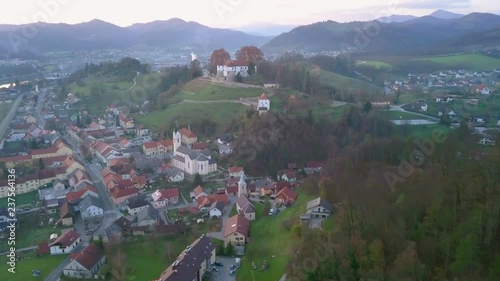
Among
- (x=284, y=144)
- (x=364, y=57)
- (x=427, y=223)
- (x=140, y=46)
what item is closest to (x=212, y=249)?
(x=427, y=223)

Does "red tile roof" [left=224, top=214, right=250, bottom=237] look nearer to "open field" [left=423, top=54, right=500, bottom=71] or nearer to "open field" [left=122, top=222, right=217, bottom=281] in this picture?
"open field" [left=122, top=222, right=217, bottom=281]

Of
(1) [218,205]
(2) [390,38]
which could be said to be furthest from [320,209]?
(2) [390,38]

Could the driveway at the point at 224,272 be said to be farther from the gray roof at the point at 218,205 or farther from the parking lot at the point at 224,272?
the gray roof at the point at 218,205

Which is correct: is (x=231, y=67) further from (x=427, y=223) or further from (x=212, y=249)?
(x=427, y=223)

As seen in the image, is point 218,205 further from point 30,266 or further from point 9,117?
point 9,117

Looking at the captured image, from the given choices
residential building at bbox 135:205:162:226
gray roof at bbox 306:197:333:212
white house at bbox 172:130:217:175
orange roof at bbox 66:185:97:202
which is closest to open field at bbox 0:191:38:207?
orange roof at bbox 66:185:97:202

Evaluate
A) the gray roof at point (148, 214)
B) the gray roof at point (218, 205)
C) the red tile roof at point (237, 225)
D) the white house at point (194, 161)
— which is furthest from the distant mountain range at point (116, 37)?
the red tile roof at point (237, 225)
